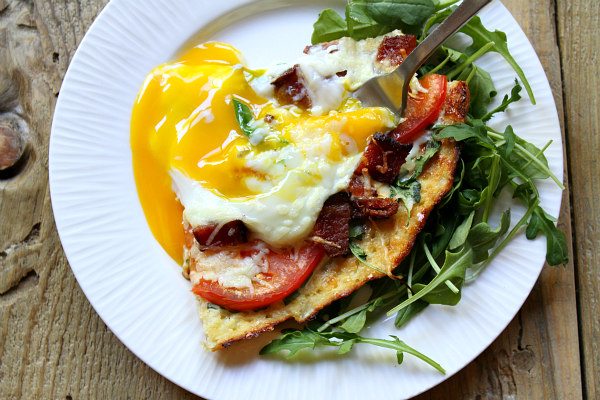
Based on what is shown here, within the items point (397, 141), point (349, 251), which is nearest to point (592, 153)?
point (397, 141)

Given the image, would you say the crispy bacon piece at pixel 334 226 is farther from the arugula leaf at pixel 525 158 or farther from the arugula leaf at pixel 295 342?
the arugula leaf at pixel 525 158

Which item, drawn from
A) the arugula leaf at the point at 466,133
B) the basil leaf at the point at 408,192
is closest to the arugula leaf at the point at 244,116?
the basil leaf at the point at 408,192

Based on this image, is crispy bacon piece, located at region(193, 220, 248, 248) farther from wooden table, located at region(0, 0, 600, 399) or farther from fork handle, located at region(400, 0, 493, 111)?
fork handle, located at region(400, 0, 493, 111)

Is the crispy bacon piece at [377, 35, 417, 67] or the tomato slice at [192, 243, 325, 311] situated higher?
the crispy bacon piece at [377, 35, 417, 67]

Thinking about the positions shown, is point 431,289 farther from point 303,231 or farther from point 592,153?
point 592,153

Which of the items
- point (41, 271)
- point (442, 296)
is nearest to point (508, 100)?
point (442, 296)

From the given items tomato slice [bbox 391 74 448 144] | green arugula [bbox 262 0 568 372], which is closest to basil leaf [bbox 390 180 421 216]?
green arugula [bbox 262 0 568 372]

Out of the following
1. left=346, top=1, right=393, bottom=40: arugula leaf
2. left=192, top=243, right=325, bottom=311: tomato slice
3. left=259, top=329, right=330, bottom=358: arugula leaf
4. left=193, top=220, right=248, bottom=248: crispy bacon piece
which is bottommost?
left=259, top=329, right=330, bottom=358: arugula leaf
